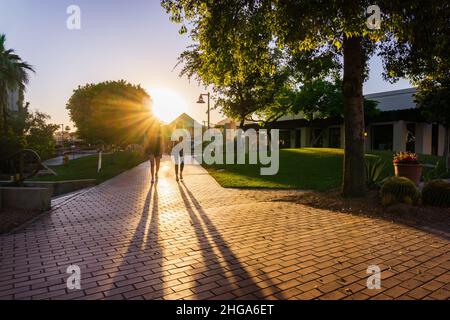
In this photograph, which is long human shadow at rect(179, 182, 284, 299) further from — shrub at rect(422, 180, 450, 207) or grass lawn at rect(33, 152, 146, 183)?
grass lawn at rect(33, 152, 146, 183)

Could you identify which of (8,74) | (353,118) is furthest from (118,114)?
(353,118)

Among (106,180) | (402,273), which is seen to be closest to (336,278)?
(402,273)

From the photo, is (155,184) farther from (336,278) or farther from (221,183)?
(336,278)

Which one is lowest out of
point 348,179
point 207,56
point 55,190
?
point 55,190

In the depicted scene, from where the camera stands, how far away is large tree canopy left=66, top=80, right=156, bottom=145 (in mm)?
37906

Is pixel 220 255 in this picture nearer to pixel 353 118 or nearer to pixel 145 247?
pixel 145 247

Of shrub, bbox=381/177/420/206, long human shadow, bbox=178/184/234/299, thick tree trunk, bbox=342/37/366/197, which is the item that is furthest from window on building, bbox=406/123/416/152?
long human shadow, bbox=178/184/234/299

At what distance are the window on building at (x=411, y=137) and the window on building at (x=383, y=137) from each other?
1.23 meters

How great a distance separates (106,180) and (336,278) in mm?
11279

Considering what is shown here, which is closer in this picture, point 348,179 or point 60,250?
point 60,250

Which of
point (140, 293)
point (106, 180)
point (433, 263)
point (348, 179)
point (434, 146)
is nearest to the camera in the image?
point (140, 293)

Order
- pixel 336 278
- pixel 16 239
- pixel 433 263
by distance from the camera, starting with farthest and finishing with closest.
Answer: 1. pixel 16 239
2. pixel 433 263
3. pixel 336 278

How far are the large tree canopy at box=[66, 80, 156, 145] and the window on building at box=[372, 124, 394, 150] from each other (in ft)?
70.2

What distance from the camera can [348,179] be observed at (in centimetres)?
815
